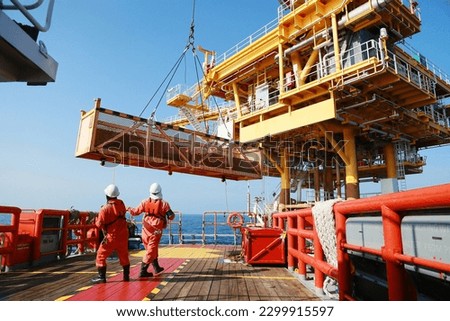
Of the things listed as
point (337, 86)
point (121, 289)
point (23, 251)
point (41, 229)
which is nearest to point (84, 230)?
Answer: point (41, 229)

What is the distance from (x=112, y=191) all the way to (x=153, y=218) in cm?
101

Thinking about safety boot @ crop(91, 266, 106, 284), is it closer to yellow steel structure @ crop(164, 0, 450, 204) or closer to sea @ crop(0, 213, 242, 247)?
sea @ crop(0, 213, 242, 247)

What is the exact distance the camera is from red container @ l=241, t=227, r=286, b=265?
23.3 feet

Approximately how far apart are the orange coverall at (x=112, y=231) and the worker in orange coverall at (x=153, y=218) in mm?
382

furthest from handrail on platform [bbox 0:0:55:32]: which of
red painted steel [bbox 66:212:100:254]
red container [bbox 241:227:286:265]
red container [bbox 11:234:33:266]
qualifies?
red painted steel [bbox 66:212:100:254]

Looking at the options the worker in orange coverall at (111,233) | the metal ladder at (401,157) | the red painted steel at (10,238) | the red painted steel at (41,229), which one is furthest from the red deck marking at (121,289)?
the metal ladder at (401,157)

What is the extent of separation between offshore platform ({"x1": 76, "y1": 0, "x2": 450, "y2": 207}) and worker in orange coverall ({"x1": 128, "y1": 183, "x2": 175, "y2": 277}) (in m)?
1.19

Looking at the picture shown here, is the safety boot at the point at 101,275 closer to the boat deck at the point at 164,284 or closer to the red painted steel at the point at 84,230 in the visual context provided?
the boat deck at the point at 164,284

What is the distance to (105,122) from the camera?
21.0 ft

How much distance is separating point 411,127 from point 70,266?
17746mm

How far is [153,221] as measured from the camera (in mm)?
6047
